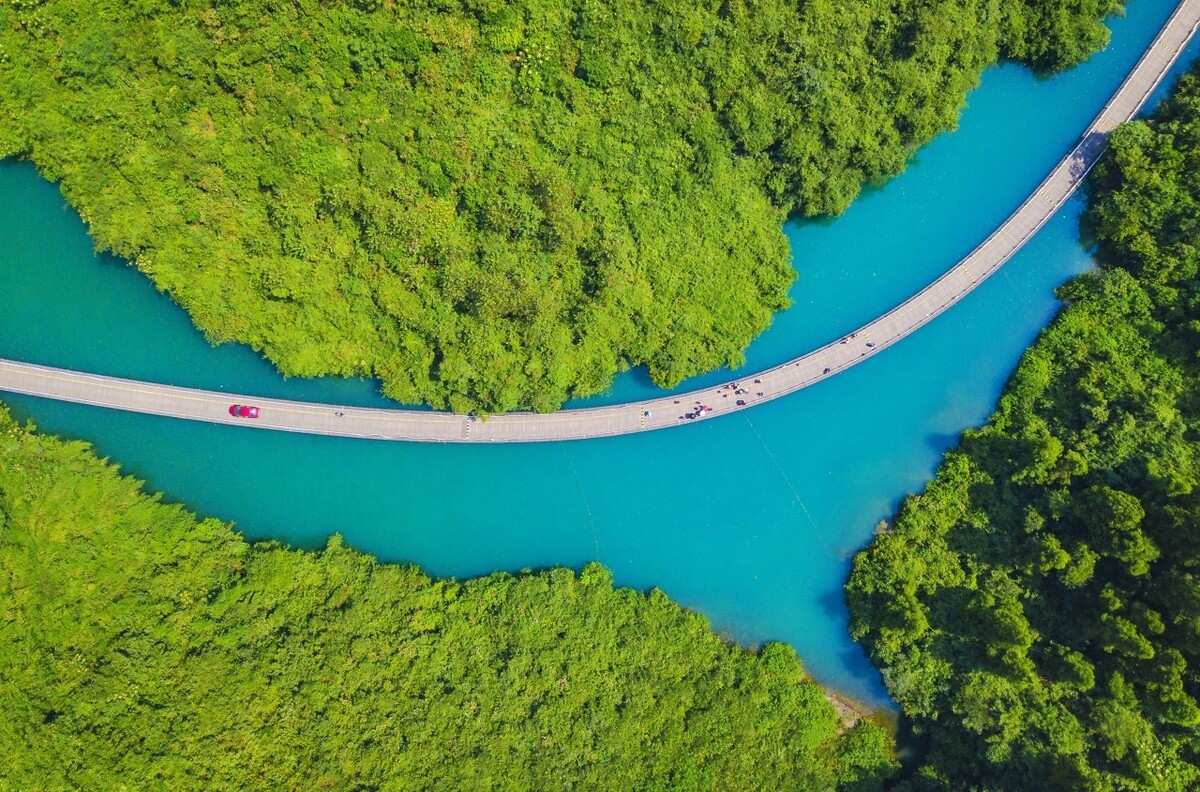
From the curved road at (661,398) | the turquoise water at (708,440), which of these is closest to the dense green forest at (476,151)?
the curved road at (661,398)

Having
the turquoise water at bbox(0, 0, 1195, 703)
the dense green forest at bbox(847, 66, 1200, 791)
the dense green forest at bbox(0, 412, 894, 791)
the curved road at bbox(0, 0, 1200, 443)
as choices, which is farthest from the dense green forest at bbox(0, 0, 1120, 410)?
the dense green forest at bbox(847, 66, 1200, 791)

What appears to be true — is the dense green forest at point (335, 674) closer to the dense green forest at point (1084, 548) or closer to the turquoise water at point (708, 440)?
the turquoise water at point (708, 440)

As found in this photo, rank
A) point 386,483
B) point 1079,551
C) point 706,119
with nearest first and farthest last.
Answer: point 1079,551, point 706,119, point 386,483

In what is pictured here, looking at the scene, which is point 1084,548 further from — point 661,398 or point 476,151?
point 476,151

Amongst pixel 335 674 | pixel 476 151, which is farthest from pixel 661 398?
pixel 335 674

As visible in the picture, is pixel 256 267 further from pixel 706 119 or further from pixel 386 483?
pixel 706 119

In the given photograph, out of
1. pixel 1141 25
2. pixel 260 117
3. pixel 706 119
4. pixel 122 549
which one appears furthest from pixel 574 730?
pixel 1141 25
